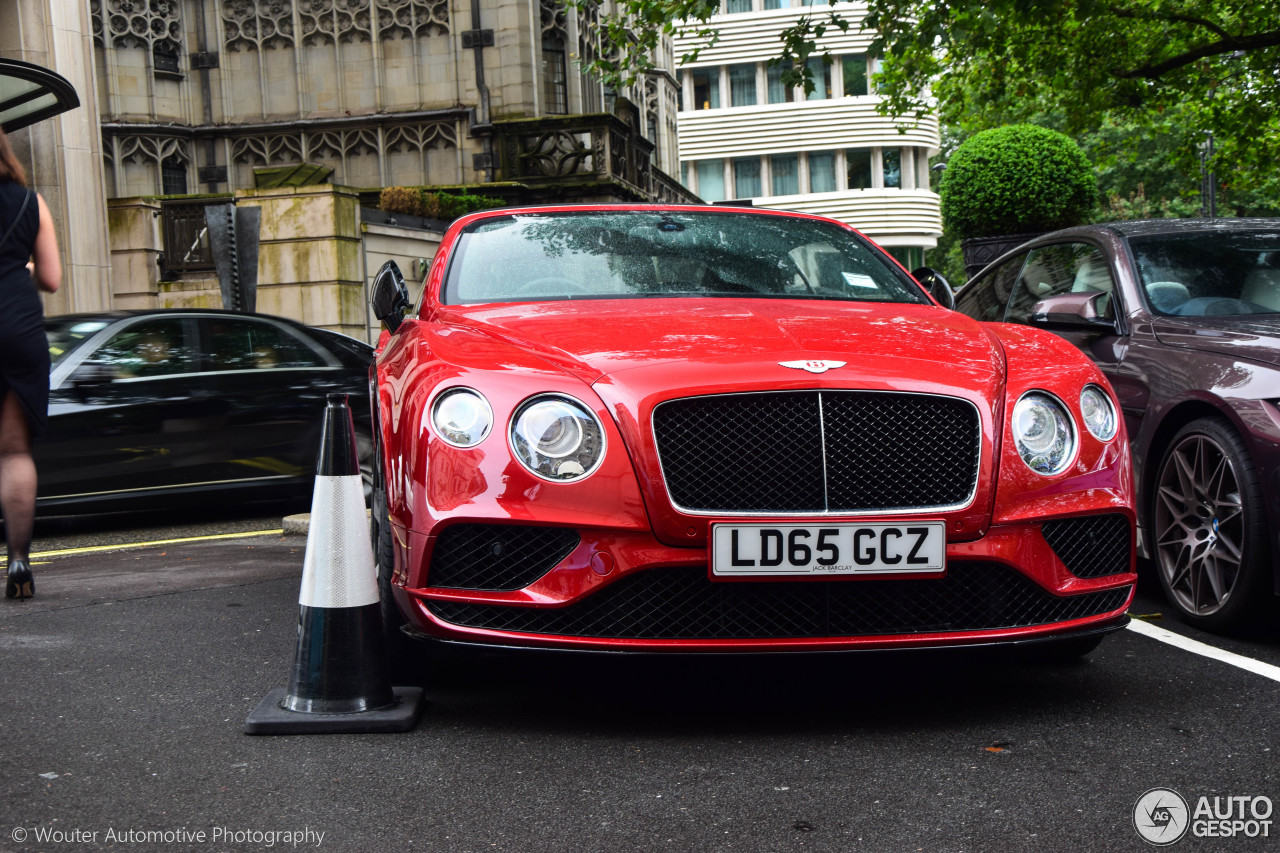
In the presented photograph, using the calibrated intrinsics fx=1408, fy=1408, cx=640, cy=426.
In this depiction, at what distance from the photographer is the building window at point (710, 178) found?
5678 cm

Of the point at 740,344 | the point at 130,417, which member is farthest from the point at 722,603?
the point at 130,417

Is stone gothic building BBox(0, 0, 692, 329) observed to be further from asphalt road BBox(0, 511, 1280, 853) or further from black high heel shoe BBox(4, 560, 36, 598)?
asphalt road BBox(0, 511, 1280, 853)

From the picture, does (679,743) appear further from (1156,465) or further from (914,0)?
(914,0)

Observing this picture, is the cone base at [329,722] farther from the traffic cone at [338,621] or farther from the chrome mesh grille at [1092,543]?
the chrome mesh grille at [1092,543]

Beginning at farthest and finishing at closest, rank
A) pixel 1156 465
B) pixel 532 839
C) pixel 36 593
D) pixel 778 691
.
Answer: pixel 36 593 < pixel 1156 465 < pixel 778 691 < pixel 532 839

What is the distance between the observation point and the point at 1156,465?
5.09 metres

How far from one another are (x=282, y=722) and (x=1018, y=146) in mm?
18097

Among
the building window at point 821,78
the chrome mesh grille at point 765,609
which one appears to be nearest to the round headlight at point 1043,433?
the chrome mesh grille at point 765,609

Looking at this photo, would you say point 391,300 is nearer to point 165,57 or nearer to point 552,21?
point 552,21

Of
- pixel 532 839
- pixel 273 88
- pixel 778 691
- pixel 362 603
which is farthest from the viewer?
pixel 273 88

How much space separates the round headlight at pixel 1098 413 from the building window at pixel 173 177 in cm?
2943

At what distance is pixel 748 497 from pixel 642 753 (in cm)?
66

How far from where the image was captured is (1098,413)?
380 cm

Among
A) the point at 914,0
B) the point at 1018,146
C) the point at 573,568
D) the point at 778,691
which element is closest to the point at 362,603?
the point at 573,568
